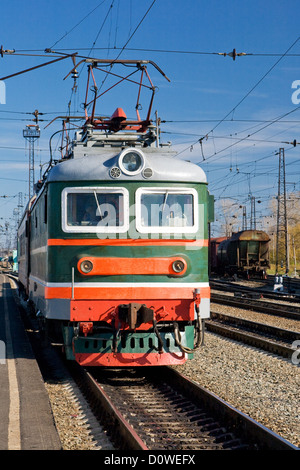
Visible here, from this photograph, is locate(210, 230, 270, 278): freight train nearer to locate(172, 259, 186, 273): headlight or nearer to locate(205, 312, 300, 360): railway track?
locate(205, 312, 300, 360): railway track

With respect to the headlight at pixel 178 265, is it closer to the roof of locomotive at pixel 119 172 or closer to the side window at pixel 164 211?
the side window at pixel 164 211

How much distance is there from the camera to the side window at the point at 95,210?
8.27 m

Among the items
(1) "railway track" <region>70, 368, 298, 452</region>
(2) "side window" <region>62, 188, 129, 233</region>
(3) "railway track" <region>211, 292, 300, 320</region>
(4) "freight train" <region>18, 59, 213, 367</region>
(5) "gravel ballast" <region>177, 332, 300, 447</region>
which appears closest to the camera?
(1) "railway track" <region>70, 368, 298, 452</region>

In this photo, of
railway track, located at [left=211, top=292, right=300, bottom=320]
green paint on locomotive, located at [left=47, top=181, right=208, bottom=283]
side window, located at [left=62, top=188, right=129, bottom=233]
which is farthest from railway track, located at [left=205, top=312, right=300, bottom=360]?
side window, located at [left=62, top=188, right=129, bottom=233]

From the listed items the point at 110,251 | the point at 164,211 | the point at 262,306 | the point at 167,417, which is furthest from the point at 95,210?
the point at 262,306

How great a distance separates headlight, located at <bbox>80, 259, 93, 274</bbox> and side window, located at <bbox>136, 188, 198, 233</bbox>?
82 centimetres

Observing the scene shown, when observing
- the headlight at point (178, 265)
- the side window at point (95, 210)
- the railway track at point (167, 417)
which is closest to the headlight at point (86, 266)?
the side window at point (95, 210)

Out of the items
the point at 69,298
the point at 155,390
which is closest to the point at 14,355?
the point at 69,298

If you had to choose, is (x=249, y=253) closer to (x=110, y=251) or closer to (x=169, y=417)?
(x=110, y=251)

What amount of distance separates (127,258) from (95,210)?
80 centimetres

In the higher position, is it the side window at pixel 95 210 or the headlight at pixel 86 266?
the side window at pixel 95 210

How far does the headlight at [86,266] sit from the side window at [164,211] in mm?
821

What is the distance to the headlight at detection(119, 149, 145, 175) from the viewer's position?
830cm
